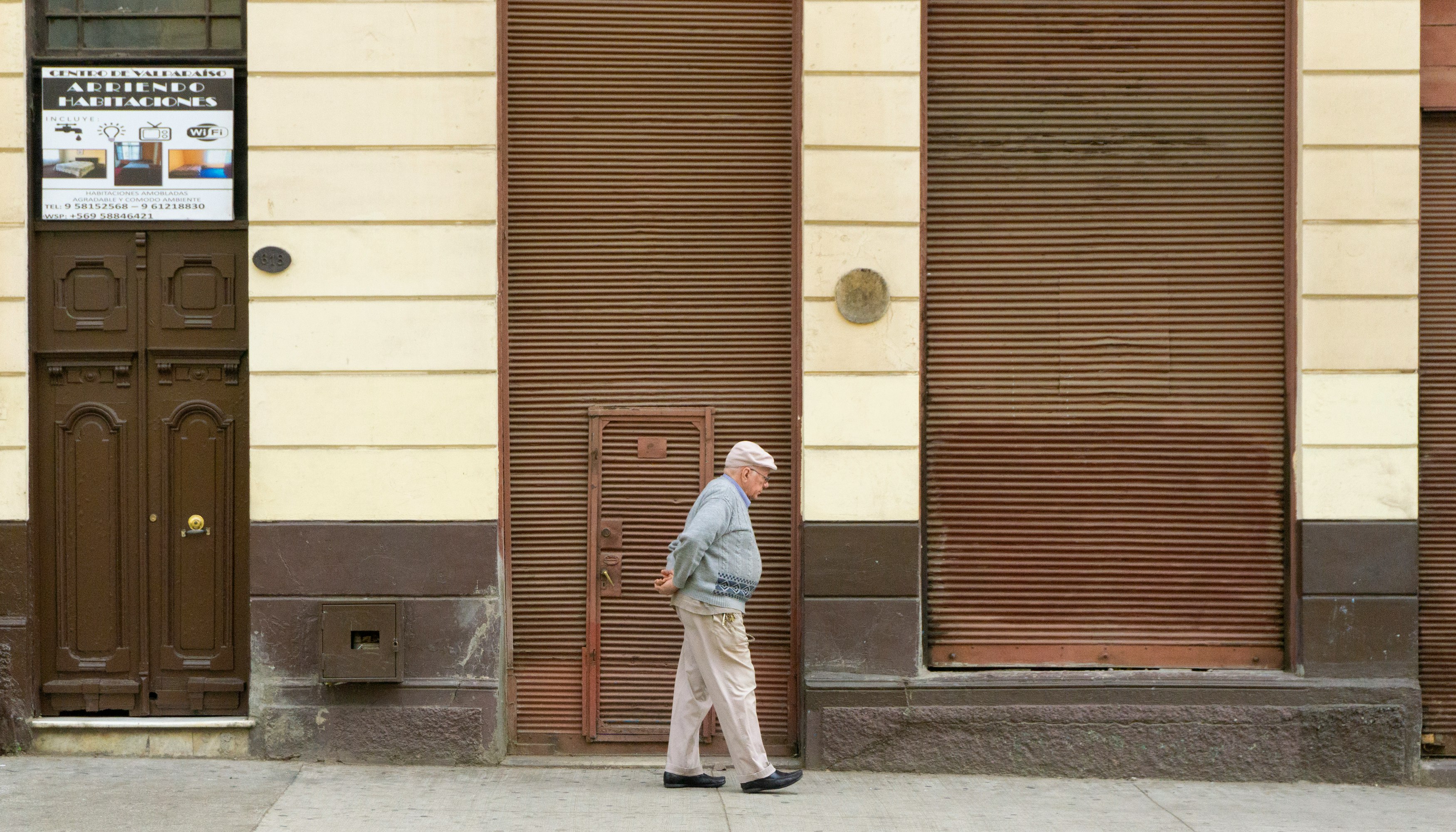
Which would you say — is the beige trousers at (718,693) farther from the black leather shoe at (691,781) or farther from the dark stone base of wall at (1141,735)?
the dark stone base of wall at (1141,735)

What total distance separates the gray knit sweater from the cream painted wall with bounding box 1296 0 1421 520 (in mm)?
3146

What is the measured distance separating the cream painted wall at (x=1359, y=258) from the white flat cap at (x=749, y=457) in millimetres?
3019

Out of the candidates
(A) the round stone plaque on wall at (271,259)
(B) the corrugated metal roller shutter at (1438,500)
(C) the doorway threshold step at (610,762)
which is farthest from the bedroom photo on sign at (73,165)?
(B) the corrugated metal roller shutter at (1438,500)

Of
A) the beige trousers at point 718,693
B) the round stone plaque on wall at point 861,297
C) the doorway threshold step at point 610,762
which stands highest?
the round stone plaque on wall at point 861,297

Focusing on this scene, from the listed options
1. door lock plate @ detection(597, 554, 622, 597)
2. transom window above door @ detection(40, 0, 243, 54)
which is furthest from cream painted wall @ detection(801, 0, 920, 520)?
transom window above door @ detection(40, 0, 243, 54)

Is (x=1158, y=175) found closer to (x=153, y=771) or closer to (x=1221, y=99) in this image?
(x=1221, y=99)

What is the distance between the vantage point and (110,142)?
7121 millimetres

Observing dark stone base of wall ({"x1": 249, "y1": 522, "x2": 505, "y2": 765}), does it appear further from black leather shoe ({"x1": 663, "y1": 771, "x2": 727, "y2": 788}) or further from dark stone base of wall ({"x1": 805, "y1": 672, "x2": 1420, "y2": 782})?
dark stone base of wall ({"x1": 805, "y1": 672, "x2": 1420, "y2": 782})

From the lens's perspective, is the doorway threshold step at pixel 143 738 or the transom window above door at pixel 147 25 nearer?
the doorway threshold step at pixel 143 738

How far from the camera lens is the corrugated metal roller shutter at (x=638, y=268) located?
7.21m

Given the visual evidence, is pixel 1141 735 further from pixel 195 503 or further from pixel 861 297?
pixel 195 503

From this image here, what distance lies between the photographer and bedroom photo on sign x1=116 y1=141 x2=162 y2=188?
23.4 ft

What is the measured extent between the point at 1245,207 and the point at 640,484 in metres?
3.75

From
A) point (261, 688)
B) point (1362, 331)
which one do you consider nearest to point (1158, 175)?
point (1362, 331)
